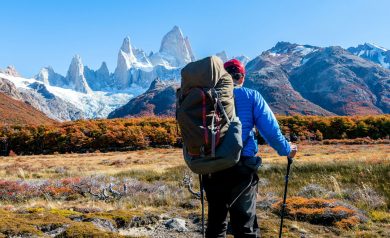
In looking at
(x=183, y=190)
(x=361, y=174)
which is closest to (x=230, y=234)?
(x=183, y=190)

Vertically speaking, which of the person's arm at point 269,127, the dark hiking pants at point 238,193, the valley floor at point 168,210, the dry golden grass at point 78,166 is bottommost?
the dry golden grass at point 78,166

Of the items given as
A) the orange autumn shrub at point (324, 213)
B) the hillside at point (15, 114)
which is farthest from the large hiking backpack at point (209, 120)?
the hillside at point (15, 114)

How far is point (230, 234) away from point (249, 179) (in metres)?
3.03

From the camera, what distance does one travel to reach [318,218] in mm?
8453

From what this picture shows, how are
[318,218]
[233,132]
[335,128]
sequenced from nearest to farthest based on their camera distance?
[233,132], [318,218], [335,128]

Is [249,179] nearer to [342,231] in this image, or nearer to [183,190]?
[342,231]

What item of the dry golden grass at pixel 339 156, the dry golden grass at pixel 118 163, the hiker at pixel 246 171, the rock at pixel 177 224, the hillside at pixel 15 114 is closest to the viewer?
the hiker at pixel 246 171

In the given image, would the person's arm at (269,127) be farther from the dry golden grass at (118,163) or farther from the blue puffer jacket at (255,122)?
the dry golden grass at (118,163)

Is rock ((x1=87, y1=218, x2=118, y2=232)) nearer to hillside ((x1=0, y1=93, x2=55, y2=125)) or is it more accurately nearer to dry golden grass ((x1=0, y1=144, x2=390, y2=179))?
dry golden grass ((x1=0, y1=144, x2=390, y2=179))

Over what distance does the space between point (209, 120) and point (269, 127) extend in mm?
733

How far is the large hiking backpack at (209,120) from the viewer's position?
4.21m

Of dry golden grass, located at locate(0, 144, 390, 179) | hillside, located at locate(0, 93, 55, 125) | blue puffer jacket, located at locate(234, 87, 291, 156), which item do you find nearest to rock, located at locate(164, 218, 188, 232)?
blue puffer jacket, located at locate(234, 87, 291, 156)

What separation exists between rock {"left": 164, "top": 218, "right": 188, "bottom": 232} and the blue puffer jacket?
366 cm

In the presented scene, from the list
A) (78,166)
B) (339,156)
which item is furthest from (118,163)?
(339,156)
